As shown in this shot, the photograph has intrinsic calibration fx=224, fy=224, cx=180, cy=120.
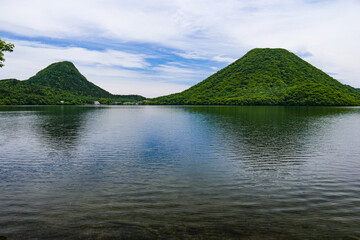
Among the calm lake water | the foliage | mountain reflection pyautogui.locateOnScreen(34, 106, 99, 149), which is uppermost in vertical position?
the foliage

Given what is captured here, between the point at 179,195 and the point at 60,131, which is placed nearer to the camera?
the point at 179,195

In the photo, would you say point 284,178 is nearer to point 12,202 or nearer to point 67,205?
point 67,205

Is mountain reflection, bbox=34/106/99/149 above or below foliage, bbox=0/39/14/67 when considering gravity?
below

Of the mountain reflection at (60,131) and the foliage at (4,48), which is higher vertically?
the foliage at (4,48)

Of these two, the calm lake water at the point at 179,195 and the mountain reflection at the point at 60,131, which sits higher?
the mountain reflection at the point at 60,131

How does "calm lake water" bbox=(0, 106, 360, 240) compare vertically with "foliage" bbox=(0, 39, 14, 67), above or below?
below

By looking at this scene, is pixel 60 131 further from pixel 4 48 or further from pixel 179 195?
pixel 179 195

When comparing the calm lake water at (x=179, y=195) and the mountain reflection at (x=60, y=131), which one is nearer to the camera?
the calm lake water at (x=179, y=195)

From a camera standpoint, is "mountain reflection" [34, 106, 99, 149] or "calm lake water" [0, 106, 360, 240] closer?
"calm lake water" [0, 106, 360, 240]

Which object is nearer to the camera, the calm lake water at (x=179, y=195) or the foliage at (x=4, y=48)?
the calm lake water at (x=179, y=195)

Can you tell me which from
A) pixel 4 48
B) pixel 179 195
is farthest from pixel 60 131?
pixel 179 195

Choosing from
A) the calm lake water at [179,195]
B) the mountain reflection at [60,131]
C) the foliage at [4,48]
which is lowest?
the calm lake water at [179,195]

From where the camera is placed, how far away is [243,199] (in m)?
14.4

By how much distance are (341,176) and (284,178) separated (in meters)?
5.15
